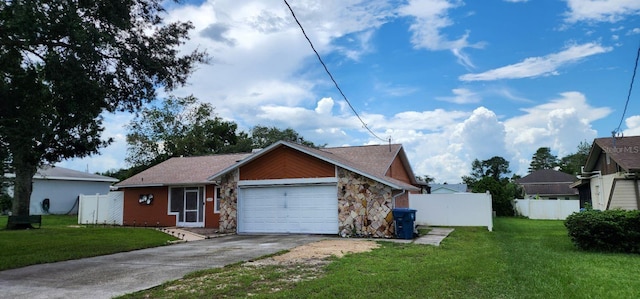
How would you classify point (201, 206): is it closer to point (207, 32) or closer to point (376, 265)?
point (207, 32)

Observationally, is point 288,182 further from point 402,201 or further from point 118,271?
point 118,271

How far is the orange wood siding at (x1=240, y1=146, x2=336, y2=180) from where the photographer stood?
657 inches

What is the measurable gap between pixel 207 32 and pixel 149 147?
31.7 meters

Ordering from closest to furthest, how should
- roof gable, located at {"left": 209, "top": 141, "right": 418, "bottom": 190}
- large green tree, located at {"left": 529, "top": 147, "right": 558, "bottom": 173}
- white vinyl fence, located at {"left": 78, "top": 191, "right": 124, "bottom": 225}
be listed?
1. roof gable, located at {"left": 209, "top": 141, "right": 418, "bottom": 190}
2. white vinyl fence, located at {"left": 78, "top": 191, "right": 124, "bottom": 225}
3. large green tree, located at {"left": 529, "top": 147, "right": 558, "bottom": 173}

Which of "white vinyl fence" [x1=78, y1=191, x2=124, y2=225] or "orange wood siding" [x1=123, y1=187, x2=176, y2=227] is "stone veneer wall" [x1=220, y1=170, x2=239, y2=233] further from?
"white vinyl fence" [x1=78, y1=191, x2=124, y2=225]

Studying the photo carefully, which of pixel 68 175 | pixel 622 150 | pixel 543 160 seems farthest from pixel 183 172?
pixel 543 160

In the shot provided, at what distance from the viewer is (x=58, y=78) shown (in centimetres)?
928

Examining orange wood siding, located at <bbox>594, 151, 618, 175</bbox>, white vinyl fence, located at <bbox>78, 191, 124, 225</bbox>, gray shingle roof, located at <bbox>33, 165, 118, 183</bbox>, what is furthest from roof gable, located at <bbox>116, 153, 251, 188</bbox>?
orange wood siding, located at <bbox>594, 151, 618, 175</bbox>

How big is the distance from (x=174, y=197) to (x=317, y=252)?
1306 cm

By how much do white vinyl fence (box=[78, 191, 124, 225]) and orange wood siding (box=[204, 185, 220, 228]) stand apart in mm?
5740

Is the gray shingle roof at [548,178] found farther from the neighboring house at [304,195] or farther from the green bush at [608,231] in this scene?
the green bush at [608,231]

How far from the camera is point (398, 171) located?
2431cm

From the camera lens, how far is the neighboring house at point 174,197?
2091 centimetres

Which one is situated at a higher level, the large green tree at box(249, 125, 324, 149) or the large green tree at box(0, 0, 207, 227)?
the large green tree at box(249, 125, 324, 149)
